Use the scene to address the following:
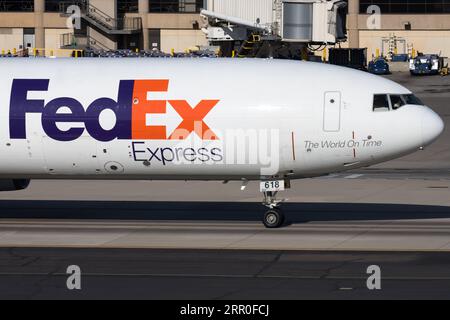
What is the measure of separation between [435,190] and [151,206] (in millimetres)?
11261

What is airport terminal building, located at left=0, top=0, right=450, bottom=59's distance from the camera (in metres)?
118

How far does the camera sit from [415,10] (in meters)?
118

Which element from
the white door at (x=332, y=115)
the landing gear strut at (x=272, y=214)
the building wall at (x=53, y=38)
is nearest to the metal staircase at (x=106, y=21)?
the building wall at (x=53, y=38)

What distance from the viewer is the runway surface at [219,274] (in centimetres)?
2303

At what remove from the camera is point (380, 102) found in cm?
3123

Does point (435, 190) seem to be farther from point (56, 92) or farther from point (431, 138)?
point (56, 92)

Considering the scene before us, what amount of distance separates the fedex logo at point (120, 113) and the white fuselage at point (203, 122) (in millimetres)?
27

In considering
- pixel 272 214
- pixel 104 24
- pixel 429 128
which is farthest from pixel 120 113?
pixel 104 24

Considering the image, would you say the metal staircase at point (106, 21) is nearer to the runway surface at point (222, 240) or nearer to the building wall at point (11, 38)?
the building wall at point (11, 38)

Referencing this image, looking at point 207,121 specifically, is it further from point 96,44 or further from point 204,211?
point 96,44

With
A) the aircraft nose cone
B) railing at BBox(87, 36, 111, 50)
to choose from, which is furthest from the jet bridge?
the aircraft nose cone

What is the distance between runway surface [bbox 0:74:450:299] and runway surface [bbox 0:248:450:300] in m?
0.02

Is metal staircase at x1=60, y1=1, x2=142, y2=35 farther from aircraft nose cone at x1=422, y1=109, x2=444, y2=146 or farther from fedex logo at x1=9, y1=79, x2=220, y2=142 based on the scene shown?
aircraft nose cone at x1=422, y1=109, x2=444, y2=146
